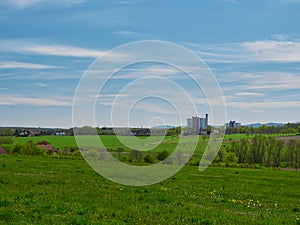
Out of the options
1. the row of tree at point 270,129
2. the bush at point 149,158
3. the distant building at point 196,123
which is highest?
the row of tree at point 270,129

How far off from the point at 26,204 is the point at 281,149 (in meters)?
90.8

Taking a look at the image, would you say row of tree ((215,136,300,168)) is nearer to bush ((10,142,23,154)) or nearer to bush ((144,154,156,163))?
bush ((144,154,156,163))

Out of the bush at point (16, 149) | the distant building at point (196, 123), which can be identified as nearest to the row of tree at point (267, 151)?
the bush at point (16, 149)

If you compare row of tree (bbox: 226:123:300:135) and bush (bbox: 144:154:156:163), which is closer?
bush (bbox: 144:154:156:163)

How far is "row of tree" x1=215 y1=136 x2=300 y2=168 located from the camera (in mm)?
97688

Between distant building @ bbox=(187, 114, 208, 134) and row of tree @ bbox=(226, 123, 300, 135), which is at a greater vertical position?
row of tree @ bbox=(226, 123, 300, 135)

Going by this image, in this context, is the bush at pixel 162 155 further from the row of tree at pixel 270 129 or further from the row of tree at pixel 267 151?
the row of tree at pixel 270 129

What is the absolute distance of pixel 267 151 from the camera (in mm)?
98750

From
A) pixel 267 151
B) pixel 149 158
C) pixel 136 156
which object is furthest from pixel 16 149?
pixel 267 151

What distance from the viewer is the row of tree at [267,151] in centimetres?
9769

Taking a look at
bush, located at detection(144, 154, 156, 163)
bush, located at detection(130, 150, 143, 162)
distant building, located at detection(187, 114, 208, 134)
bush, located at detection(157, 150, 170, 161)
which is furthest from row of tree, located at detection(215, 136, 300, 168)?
distant building, located at detection(187, 114, 208, 134)

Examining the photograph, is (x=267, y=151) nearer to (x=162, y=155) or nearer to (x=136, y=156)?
(x=162, y=155)

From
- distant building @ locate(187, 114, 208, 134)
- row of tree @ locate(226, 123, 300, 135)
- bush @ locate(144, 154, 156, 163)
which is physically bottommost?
bush @ locate(144, 154, 156, 163)

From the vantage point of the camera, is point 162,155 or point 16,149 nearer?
point 162,155
